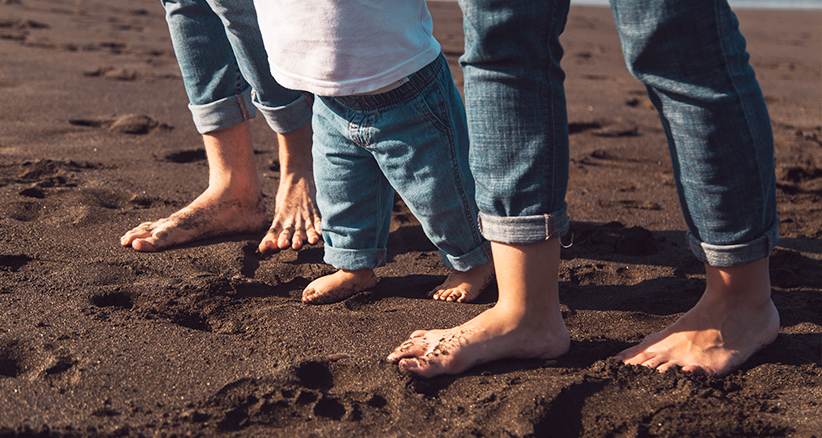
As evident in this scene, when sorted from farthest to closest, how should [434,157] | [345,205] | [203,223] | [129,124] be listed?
[129,124]
[203,223]
[345,205]
[434,157]

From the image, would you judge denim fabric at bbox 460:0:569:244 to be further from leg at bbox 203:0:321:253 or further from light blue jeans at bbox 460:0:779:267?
leg at bbox 203:0:321:253

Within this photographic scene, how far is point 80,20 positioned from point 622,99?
565 centimetres

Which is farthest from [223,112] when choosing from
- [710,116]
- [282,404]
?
[710,116]

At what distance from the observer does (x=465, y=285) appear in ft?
5.61

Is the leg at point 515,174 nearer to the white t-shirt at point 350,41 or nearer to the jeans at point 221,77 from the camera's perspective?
the white t-shirt at point 350,41

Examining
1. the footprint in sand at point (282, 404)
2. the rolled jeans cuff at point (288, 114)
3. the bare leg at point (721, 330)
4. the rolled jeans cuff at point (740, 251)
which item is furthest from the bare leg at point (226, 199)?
the rolled jeans cuff at point (740, 251)

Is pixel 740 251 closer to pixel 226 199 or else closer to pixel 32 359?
pixel 32 359

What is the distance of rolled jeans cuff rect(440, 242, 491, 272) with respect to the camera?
1.68m

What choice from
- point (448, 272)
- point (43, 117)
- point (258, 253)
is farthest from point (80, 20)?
point (448, 272)

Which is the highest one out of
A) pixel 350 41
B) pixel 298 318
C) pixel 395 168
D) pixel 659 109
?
pixel 350 41

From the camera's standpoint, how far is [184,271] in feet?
6.05

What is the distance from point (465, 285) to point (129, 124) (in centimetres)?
226

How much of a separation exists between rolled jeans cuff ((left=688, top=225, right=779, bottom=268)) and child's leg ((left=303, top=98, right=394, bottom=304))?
816 mm

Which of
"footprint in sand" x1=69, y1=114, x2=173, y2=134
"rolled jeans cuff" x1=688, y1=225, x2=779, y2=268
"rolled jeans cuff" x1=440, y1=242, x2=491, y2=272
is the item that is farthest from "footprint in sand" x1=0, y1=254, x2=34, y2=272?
"rolled jeans cuff" x1=688, y1=225, x2=779, y2=268
